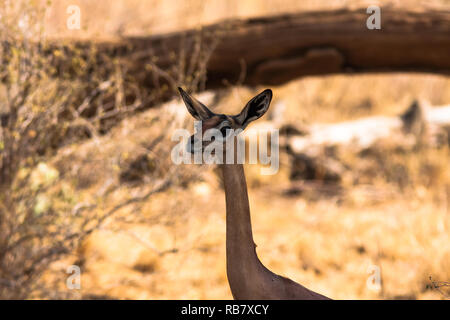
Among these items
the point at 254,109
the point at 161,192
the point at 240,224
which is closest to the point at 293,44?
the point at 161,192

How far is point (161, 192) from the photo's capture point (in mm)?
3859

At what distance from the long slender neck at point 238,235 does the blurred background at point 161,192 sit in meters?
1.49

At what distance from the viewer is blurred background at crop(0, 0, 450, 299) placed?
11.5ft

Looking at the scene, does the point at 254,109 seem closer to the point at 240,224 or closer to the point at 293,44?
the point at 240,224

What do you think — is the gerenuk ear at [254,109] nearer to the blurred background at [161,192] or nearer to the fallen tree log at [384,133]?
the blurred background at [161,192]

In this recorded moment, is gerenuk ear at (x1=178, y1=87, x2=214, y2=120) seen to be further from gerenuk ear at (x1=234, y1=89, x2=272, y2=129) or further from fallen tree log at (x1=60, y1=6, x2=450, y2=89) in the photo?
fallen tree log at (x1=60, y1=6, x2=450, y2=89)

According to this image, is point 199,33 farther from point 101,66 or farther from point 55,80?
point 55,80

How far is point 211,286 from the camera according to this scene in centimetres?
449

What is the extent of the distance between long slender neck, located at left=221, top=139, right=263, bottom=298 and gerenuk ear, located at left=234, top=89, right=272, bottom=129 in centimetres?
18

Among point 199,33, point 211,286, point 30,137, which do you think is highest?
point 199,33

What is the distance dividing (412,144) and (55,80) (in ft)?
17.3
